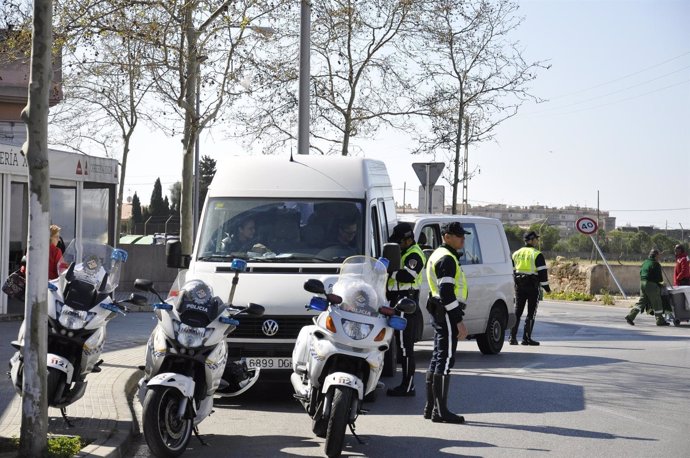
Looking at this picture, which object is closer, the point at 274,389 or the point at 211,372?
the point at 211,372

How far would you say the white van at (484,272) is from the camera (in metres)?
15.7

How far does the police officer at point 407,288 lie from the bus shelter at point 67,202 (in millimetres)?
10004

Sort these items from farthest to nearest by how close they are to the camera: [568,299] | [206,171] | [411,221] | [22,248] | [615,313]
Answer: [206,171], [568,299], [615,313], [22,248], [411,221]

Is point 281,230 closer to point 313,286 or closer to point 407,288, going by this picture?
point 407,288

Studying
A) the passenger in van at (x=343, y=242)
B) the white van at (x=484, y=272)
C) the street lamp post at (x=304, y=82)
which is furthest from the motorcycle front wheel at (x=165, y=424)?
the street lamp post at (x=304, y=82)

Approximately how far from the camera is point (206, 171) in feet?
269

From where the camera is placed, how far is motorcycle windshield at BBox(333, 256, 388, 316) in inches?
346

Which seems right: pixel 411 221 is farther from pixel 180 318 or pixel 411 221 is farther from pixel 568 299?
pixel 568 299

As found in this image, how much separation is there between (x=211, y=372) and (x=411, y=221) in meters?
7.48

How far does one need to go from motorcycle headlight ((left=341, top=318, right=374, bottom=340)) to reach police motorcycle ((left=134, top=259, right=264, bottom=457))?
88 cm

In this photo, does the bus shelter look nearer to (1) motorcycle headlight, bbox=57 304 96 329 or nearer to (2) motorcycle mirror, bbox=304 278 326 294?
(1) motorcycle headlight, bbox=57 304 96 329

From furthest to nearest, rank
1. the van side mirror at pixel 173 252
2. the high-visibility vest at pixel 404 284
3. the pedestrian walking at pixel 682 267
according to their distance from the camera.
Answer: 1. the pedestrian walking at pixel 682 267
2. the high-visibility vest at pixel 404 284
3. the van side mirror at pixel 173 252

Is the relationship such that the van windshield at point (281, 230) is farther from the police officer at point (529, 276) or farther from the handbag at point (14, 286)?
the police officer at point (529, 276)

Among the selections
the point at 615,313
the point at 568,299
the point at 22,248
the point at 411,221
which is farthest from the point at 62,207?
the point at 568,299
